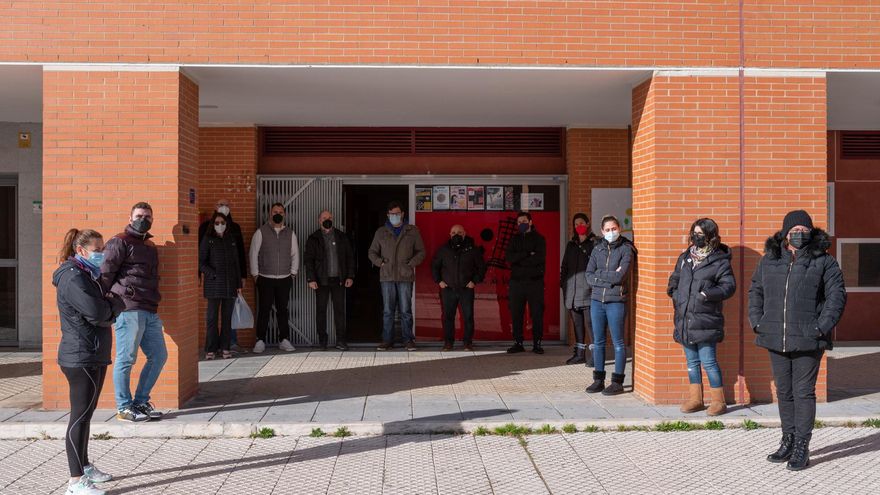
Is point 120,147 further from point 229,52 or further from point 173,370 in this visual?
point 173,370

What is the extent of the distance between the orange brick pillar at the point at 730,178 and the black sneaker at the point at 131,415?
4.87m

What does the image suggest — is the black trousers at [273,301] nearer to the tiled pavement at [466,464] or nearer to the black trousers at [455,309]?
the black trousers at [455,309]

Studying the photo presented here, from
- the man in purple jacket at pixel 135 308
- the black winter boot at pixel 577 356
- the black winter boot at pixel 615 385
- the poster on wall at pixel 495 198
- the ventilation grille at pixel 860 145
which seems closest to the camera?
the man in purple jacket at pixel 135 308

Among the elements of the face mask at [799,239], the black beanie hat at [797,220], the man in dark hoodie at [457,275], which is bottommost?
the man in dark hoodie at [457,275]

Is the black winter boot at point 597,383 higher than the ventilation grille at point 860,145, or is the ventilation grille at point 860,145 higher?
the ventilation grille at point 860,145

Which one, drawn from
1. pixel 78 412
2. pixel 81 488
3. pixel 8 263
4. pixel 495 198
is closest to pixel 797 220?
pixel 78 412

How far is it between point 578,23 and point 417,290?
5659mm

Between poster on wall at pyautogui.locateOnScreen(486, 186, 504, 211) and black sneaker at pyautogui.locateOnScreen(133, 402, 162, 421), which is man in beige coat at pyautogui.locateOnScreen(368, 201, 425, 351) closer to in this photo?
poster on wall at pyautogui.locateOnScreen(486, 186, 504, 211)

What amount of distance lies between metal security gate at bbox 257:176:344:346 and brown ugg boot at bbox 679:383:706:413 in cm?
619

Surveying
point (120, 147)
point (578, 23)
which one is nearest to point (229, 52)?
point (120, 147)

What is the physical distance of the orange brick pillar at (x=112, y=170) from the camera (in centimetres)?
821

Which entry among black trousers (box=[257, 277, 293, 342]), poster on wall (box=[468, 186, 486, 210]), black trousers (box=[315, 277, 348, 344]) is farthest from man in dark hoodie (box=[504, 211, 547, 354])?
black trousers (box=[257, 277, 293, 342])

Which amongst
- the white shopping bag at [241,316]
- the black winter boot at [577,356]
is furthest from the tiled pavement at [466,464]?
the white shopping bag at [241,316]

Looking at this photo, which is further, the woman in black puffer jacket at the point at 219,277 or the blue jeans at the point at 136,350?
the woman in black puffer jacket at the point at 219,277
